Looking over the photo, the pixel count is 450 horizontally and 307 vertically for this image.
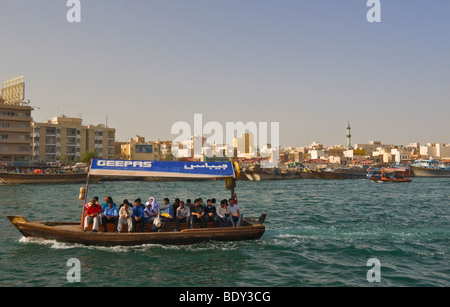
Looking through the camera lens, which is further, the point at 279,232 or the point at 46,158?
the point at 46,158

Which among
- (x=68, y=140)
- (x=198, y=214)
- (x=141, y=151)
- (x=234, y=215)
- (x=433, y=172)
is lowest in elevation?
(x=433, y=172)

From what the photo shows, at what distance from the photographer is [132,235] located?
14.2 metres

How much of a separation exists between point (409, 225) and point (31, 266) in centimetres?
1816

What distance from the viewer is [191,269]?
1215cm

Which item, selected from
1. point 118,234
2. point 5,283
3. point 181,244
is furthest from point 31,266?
point 181,244

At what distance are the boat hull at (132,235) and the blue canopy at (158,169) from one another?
2231 mm

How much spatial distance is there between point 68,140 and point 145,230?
8465cm

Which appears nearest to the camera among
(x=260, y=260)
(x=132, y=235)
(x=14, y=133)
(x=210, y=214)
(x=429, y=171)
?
(x=260, y=260)

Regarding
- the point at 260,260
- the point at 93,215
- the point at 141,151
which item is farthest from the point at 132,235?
the point at 141,151

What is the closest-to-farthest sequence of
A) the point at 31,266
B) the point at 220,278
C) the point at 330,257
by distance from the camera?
the point at 220,278
the point at 31,266
the point at 330,257

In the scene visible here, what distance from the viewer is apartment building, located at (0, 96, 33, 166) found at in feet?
226

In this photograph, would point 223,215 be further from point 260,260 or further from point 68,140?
point 68,140
